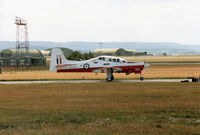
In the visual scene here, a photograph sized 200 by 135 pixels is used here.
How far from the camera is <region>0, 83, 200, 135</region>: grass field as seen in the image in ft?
48.4

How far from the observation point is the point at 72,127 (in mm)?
15391

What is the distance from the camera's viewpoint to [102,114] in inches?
730

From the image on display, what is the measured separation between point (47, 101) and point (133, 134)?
11414mm

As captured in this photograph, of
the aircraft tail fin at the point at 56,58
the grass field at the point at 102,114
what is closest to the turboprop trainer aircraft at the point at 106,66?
the aircraft tail fin at the point at 56,58

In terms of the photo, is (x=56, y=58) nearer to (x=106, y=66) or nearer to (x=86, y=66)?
(x=86, y=66)

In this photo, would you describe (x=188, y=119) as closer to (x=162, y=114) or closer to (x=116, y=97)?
(x=162, y=114)

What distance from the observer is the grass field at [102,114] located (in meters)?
14.8

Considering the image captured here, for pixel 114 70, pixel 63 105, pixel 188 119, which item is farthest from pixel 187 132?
pixel 114 70

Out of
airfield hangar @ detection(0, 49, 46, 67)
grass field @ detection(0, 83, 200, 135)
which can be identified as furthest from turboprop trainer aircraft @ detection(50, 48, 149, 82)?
airfield hangar @ detection(0, 49, 46, 67)

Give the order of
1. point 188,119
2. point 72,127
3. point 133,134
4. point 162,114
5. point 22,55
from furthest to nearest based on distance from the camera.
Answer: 1. point 22,55
2. point 162,114
3. point 188,119
4. point 72,127
5. point 133,134

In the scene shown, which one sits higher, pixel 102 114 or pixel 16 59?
pixel 16 59

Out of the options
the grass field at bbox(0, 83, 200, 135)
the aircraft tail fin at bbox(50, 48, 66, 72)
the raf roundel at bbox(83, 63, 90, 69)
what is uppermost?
the aircraft tail fin at bbox(50, 48, 66, 72)

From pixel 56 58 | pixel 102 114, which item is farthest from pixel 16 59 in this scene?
pixel 102 114

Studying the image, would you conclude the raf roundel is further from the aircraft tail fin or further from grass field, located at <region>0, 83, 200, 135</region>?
grass field, located at <region>0, 83, 200, 135</region>
